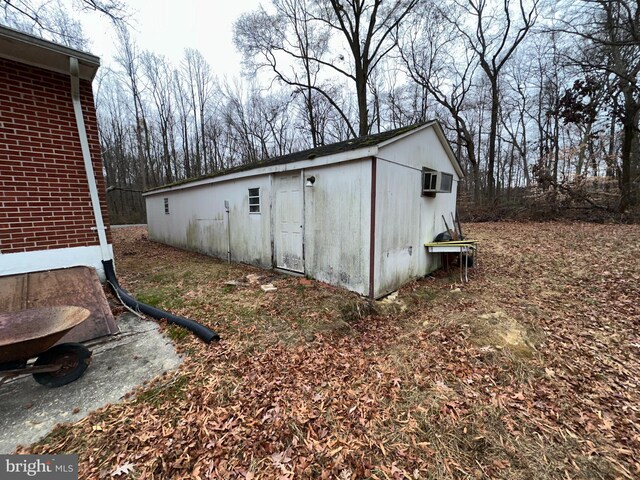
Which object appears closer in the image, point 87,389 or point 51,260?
point 87,389

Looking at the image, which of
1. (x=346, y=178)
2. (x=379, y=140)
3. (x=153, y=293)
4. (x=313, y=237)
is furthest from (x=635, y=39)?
(x=153, y=293)

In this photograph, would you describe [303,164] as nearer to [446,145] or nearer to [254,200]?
[254,200]

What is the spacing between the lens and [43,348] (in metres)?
2.22

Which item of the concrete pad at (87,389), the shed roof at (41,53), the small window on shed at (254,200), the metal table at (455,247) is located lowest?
the concrete pad at (87,389)

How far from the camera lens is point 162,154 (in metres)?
22.2

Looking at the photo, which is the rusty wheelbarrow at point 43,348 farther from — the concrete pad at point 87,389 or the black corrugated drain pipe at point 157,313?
the black corrugated drain pipe at point 157,313

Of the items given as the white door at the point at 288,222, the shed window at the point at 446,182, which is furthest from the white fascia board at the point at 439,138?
the white door at the point at 288,222

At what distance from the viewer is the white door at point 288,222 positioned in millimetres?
6068

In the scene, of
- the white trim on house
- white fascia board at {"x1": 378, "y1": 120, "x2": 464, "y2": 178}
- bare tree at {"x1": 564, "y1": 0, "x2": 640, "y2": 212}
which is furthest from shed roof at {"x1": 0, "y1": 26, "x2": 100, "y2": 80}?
bare tree at {"x1": 564, "y1": 0, "x2": 640, "y2": 212}

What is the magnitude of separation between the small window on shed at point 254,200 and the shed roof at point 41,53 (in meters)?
3.82

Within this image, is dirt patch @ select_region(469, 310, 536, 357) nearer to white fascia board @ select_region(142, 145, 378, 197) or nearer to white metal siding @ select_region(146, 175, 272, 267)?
white fascia board @ select_region(142, 145, 378, 197)

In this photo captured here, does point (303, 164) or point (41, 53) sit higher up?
point (41, 53)

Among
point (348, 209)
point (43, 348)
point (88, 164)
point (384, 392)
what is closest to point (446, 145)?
point (348, 209)

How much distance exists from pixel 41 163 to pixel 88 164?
491mm
